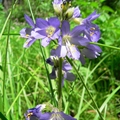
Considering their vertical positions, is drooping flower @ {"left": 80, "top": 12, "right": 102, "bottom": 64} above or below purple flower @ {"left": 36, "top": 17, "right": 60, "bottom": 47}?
below

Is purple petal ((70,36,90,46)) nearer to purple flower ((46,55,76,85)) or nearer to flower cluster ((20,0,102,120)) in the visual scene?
flower cluster ((20,0,102,120))

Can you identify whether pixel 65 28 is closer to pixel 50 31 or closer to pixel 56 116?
pixel 50 31

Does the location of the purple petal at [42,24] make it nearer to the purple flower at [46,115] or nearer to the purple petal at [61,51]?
the purple petal at [61,51]

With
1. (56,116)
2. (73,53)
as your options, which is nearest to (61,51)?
(73,53)

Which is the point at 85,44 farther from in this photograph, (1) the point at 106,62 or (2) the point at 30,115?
(1) the point at 106,62

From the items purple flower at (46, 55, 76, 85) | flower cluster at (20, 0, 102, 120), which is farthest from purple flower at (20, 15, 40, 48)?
purple flower at (46, 55, 76, 85)

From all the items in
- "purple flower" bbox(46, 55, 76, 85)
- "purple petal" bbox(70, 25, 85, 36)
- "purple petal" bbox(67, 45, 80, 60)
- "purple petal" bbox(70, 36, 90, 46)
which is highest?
"purple petal" bbox(70, 25, 85, 36)
